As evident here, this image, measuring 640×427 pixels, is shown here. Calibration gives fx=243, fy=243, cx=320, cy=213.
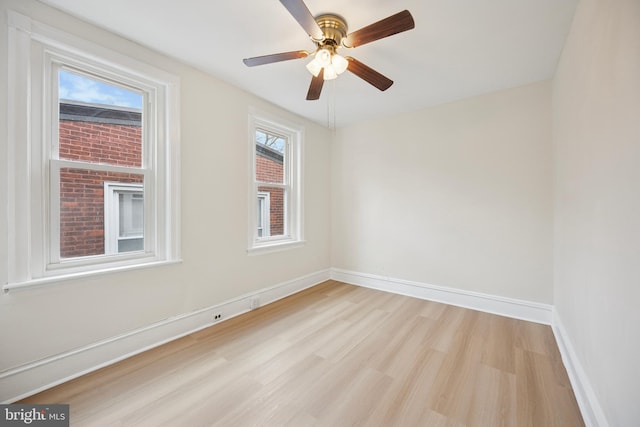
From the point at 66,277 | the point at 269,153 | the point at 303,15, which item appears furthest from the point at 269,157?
the point at 66,277

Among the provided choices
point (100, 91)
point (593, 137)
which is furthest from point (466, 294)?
point (100, 91)

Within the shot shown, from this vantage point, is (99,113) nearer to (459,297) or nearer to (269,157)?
(269,157)

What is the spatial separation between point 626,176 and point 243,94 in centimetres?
306

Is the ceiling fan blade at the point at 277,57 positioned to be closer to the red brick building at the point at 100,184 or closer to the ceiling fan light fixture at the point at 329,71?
the ceiling fan light fixture at the point at 329,71

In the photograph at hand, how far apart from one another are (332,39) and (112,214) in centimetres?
218

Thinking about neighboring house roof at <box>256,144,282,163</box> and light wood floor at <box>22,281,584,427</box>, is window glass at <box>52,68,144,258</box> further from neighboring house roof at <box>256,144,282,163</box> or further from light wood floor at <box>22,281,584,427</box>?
neighboring house roof at <box>256,144,282,163</box>

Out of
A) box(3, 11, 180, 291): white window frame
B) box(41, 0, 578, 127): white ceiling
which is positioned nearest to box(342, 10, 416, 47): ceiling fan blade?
box(41, 0, 578, 127): white ceiling

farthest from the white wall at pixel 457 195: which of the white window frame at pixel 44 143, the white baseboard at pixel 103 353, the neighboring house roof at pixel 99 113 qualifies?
the neighboring house roof at pixel 99 113

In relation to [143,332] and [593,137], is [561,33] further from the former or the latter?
[143,332]

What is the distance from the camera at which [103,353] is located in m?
1.85

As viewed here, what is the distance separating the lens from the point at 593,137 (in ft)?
4.55

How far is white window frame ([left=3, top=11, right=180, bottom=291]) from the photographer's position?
1.51 meters

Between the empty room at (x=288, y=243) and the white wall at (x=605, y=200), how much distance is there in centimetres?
2

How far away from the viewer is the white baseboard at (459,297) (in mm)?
2600
